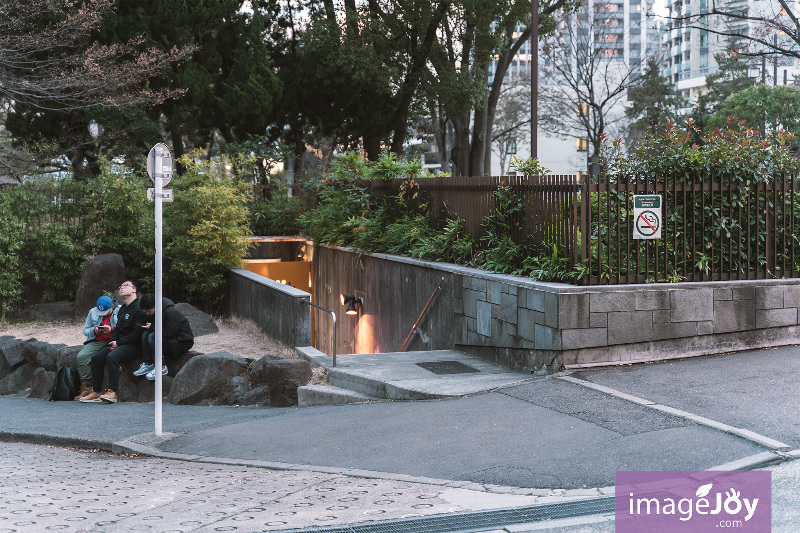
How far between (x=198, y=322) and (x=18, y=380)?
11.8 feet

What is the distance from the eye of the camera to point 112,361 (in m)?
11.7

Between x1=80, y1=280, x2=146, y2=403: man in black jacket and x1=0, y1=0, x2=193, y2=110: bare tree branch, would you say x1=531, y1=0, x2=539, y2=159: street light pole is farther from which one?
x1=80, y1=280, x2=146, y2=403: man in black jacket

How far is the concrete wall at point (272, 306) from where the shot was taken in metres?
13.1

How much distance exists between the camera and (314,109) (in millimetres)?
29969

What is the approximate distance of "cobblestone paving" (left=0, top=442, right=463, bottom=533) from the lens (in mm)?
5219

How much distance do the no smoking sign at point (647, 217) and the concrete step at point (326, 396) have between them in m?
3.70

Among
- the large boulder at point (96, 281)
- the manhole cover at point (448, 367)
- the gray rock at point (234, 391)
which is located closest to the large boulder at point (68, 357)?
the gray rock at point (234, 391)

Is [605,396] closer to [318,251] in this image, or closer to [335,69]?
[318,251]

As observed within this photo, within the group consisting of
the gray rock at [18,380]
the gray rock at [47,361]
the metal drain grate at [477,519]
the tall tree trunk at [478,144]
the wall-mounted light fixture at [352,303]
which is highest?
the tall tree trunk at [478,144]

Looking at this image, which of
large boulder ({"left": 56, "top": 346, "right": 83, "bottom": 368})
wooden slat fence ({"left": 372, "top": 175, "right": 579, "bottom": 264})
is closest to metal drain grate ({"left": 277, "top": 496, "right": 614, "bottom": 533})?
wooden slat fence ({"left": 372, "top": 175, "right": 579, "bottom": 264})

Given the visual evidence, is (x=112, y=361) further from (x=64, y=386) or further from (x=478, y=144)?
(x=478, y=144)

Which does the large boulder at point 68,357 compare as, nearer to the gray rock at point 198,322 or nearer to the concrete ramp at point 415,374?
the gray rock at point 198,322

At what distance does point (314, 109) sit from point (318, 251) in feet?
36.4

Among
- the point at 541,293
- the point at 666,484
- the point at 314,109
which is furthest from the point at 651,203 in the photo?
the point at 314,109
